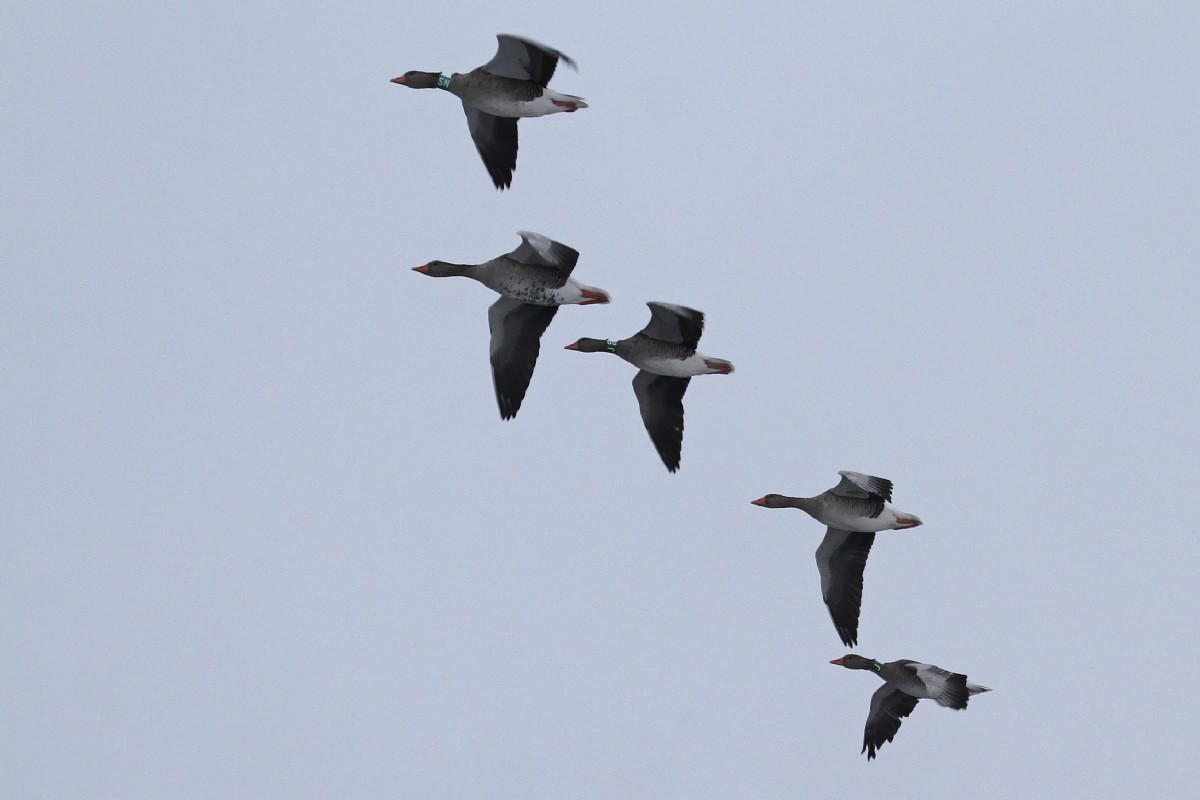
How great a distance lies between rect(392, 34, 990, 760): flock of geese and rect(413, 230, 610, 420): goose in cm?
2

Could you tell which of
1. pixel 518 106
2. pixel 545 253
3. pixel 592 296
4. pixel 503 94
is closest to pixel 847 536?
pixel 592 296

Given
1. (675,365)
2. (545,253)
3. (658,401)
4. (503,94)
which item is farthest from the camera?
(658,401)

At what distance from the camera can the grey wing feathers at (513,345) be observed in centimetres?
3122

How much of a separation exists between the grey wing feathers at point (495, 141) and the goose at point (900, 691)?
9.92m

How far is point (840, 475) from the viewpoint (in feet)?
101

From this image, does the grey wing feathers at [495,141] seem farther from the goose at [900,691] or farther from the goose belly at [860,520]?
the goose at [900,691]

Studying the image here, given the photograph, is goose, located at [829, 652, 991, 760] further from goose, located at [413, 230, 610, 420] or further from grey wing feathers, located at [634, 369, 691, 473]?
Answer: goose, located at [413, 230, 610, 420]

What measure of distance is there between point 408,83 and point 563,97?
9.65 feet

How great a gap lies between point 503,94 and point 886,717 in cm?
1221

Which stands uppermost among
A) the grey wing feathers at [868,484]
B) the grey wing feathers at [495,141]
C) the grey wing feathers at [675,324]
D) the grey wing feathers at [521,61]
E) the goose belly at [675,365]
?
the grey wing feathers at [521,61]

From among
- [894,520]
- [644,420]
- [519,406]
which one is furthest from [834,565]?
[519,406]

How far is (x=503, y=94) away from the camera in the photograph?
98.8ft

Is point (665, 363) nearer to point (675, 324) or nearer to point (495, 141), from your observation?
point (675, 324)

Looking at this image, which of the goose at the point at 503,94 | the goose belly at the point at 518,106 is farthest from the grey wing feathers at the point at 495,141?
the goose belly at the point at 518,106
